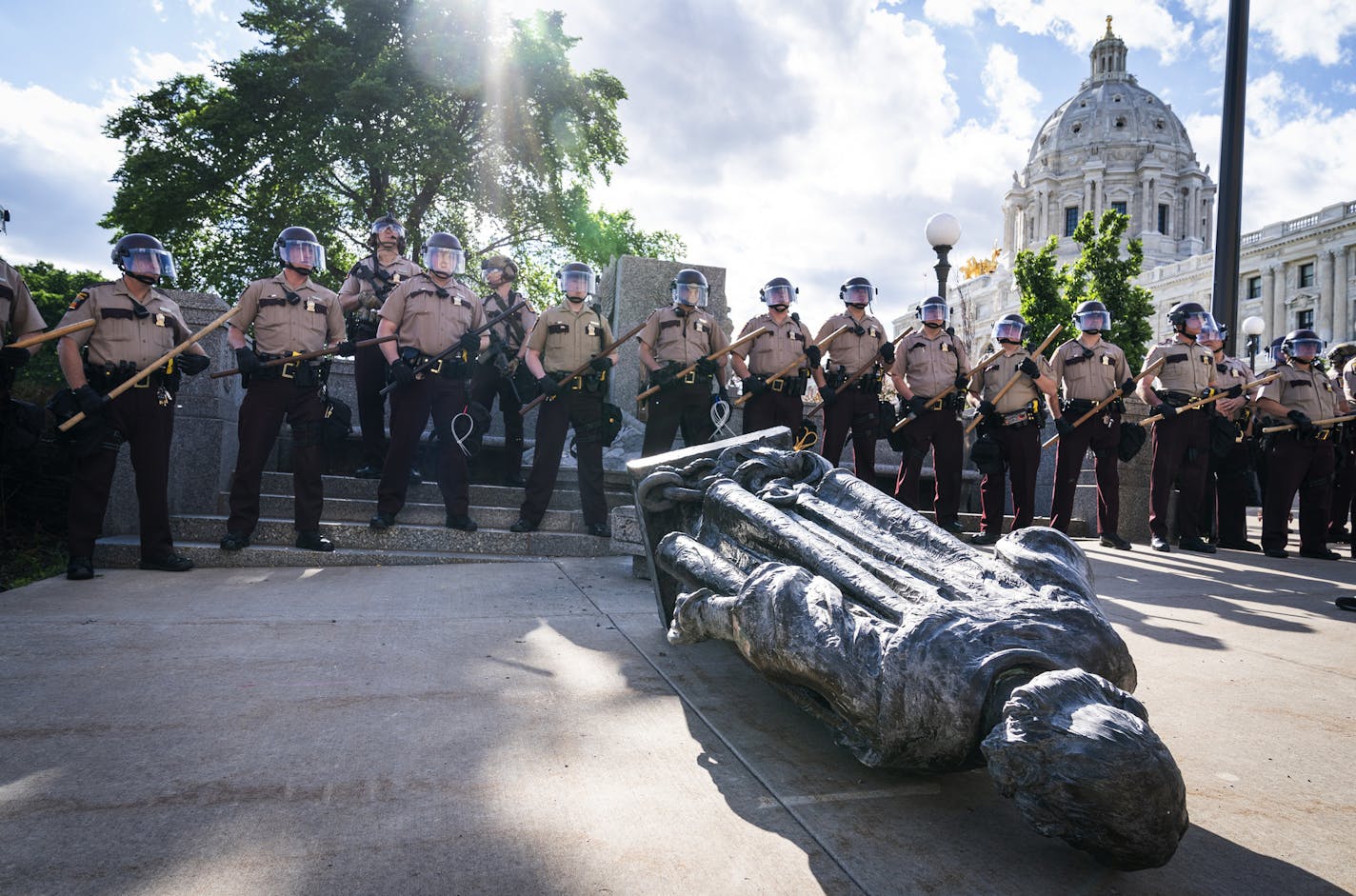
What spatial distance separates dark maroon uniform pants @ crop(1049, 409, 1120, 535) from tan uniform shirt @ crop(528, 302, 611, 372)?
480 cm

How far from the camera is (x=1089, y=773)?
66.8 inches

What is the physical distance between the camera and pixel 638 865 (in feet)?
6.23

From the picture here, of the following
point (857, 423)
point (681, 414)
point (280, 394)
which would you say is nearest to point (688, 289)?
point (681, 414)

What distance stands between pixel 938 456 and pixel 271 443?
5927 mm

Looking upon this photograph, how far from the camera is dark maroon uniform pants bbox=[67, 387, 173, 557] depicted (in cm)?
527

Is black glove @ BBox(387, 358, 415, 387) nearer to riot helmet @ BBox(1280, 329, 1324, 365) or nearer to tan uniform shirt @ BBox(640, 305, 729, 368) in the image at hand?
tan uniform shirt @ BBox(640, 305, 729, 368)

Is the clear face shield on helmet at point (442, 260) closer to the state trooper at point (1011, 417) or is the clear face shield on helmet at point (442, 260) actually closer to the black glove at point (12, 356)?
the black glove at point (12, 356)

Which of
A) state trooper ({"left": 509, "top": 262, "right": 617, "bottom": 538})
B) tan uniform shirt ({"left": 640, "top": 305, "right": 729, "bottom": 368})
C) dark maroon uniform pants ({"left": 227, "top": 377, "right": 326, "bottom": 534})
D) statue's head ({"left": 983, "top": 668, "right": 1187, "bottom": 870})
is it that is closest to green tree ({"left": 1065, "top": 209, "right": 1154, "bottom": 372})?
tan uniform shirt ({"left": 640, "top": 305, "right": 729, "bottom": 368})

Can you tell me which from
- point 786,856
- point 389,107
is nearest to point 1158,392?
point 786,856

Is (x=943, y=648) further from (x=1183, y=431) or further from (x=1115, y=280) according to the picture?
(x=1115, y=280)

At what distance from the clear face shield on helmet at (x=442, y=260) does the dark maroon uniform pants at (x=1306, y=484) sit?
28.3 feet

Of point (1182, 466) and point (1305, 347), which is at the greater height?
point (1305, 347)

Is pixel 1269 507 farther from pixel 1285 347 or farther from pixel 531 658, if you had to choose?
pixel 531 658

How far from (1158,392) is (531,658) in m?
7.74
